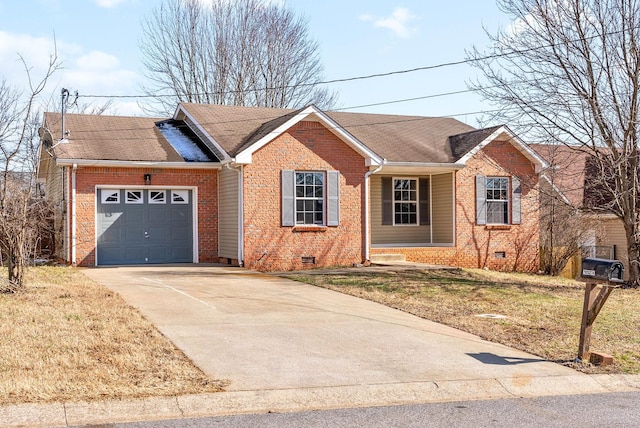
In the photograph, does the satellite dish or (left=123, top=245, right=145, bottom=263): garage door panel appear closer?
(left=123, top=245, right=145, bottom=263): garage door panel

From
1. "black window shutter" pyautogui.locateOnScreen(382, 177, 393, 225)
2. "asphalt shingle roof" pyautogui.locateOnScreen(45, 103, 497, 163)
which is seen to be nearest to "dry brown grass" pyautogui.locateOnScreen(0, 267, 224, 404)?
"asphalt shingle roof" pyautogui.locateOnScreen(45, 103, 497, 163)

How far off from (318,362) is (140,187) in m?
13.5

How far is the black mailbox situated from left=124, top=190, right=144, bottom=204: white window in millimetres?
15047

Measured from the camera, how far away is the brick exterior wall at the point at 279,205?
68.0 ft

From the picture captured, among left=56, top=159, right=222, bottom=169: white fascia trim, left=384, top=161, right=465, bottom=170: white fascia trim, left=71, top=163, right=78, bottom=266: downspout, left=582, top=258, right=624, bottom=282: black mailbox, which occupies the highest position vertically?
left=384, top=161, right=465, bottom=170: white fascia trim

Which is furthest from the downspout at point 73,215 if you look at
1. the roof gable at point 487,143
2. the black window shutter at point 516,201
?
the black window shutter at point 516,201

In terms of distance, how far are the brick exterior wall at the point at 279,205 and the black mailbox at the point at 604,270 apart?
1258 cm

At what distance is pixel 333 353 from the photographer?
9.60 m

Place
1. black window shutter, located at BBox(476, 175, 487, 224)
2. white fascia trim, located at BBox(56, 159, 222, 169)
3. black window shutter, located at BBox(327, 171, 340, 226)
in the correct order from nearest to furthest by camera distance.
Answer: white fascia trim, located at BBox(56, 159, 222, 169) → black window shutter, located at BBox(327, 171, 340, 226) → black window shutter, located at BBox(476, 175, 487, 224)

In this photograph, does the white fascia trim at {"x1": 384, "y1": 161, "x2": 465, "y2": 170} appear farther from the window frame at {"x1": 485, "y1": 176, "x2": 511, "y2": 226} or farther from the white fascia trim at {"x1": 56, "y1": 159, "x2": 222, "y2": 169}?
the white fascia trim at {"x1": 56, "y1": 159, "x2": 222, "y2": 169}

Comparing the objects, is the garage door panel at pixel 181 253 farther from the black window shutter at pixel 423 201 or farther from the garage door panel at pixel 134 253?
the black window shutter at pixel 423 201

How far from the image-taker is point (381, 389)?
797 cm

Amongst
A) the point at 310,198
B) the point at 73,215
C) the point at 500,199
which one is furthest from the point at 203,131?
the point at 500,199

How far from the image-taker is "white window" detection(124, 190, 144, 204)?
69.8 feet
